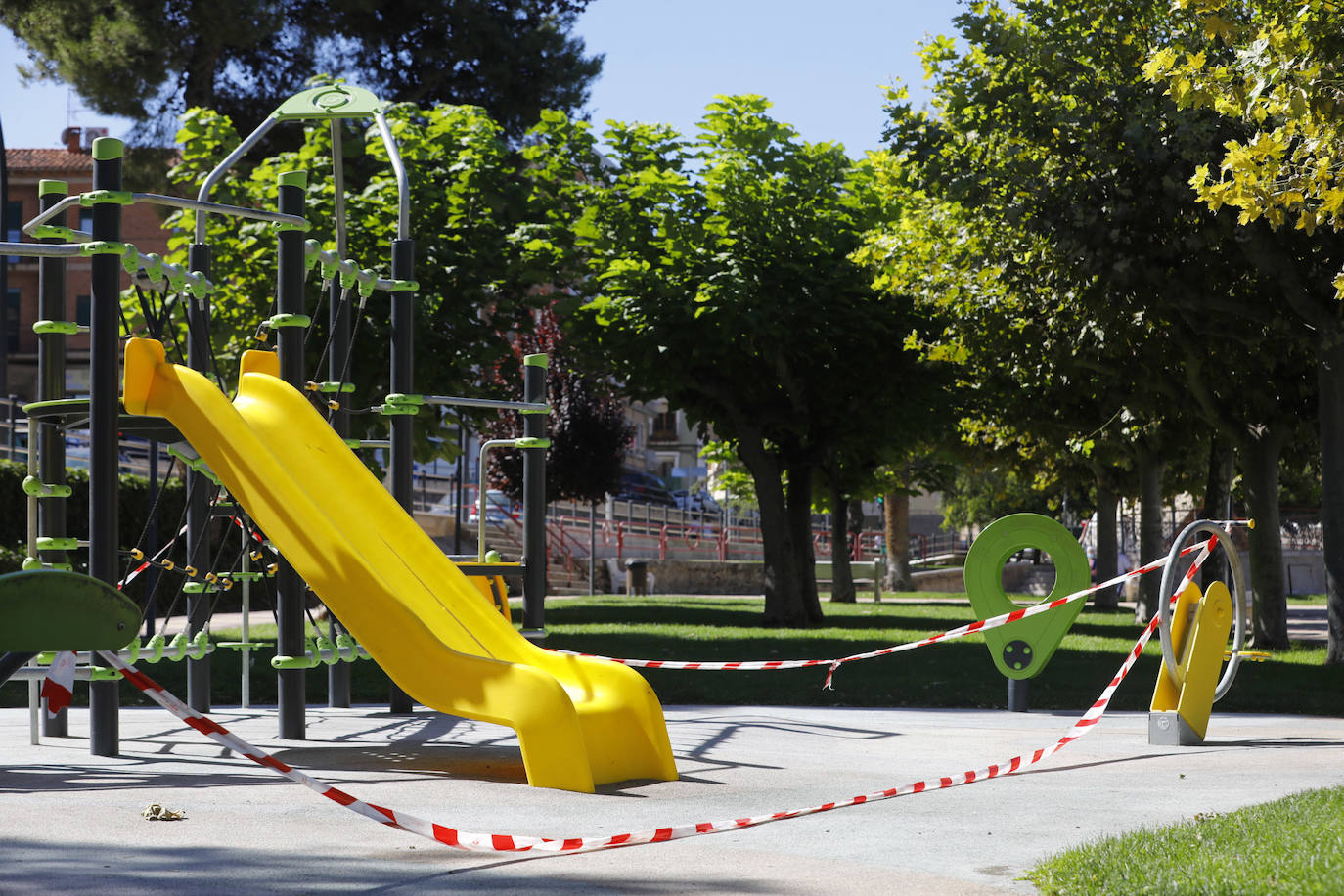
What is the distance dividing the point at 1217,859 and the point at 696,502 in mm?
59674

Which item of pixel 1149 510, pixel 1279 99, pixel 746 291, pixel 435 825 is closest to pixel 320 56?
pixel 746 291

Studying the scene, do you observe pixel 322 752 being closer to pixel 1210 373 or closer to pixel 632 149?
pixel 1210 373

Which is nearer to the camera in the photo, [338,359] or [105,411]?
[105,411]

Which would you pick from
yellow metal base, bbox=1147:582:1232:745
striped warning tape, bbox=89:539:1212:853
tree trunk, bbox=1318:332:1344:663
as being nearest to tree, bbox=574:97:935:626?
tree trunk, bbox=1318:332:1344:663

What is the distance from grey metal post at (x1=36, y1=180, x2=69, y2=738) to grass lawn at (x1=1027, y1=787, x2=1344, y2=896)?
19.3ft

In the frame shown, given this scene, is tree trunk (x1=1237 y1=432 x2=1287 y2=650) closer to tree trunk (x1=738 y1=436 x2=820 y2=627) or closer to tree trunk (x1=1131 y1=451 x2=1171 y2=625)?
tree trunk (x1=1131 y1=451 x2=1171 y2=625)

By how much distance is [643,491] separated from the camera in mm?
59656

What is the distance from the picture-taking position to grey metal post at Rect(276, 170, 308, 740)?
8422 mm

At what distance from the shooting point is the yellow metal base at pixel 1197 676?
8648 millimetres

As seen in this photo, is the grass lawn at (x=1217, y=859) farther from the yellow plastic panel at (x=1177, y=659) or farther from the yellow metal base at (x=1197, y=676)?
the yellow plastic panel at (x=1177, y=659)

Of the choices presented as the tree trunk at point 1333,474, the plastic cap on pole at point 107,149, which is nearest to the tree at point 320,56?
the tree trunk at point 1333,474

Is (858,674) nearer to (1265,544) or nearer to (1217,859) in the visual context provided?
(1265,544)

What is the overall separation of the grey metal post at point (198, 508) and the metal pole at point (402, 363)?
1.25 meters

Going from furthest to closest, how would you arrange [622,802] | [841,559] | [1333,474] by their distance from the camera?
1. [841,559]
2. [1333,474]
3. [622,802]
